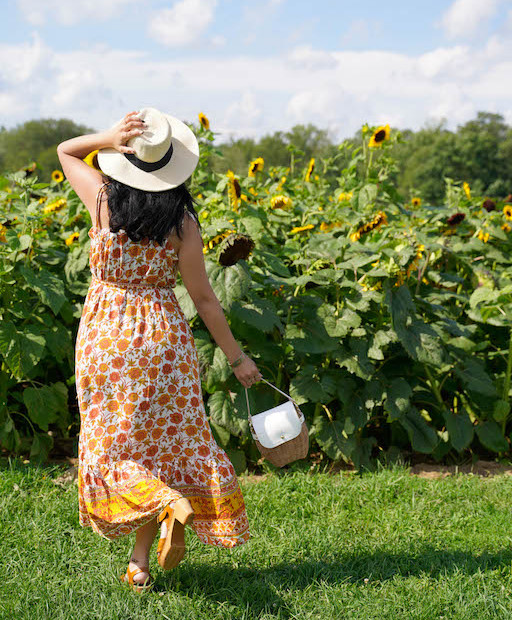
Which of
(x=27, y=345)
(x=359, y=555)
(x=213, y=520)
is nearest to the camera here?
(x=213, y=520)

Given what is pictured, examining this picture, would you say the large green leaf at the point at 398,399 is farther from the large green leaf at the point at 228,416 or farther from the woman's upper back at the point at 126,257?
the woman's upper back at the point at 126,257

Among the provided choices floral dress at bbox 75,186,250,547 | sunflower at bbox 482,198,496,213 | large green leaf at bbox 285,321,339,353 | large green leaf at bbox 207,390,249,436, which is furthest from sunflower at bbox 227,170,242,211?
sunflower at bbox 482,198,496,213

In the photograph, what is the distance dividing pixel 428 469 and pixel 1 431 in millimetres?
2201

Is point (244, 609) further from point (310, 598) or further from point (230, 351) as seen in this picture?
point (230, 351)

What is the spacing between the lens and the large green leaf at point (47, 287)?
3.48 metres

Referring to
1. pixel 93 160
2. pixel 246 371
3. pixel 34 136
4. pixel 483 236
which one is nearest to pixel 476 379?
pixel 483 236

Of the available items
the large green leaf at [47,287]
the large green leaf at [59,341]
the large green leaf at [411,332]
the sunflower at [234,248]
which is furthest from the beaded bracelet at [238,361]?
the large green leaf at [59,341]

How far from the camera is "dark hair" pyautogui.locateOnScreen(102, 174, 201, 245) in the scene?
2250 millimetres

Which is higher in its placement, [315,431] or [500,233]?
[500,233]

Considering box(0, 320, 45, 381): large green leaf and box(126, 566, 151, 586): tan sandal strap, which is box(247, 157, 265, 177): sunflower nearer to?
box(0, 320, 45, 381): large green leaf

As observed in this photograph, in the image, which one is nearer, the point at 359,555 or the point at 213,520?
the point at 213,520

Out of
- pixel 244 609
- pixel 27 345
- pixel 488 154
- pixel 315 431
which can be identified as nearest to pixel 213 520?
pixel 244 609

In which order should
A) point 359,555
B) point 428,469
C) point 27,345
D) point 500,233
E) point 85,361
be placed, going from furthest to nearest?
point 500,233
point 428,469
point 27,345
point 359,555
point 85,361

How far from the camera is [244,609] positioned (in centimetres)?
239
